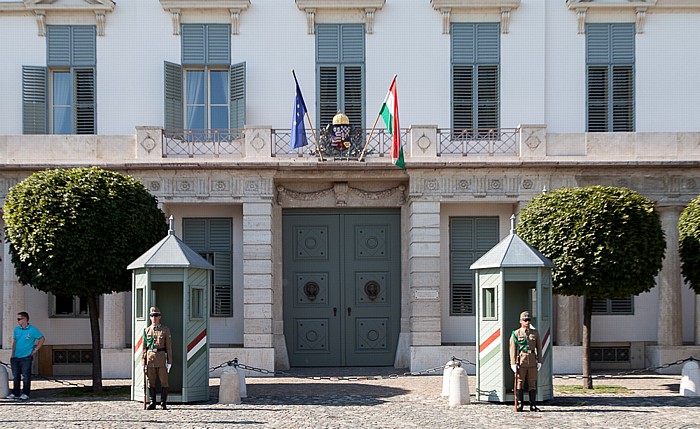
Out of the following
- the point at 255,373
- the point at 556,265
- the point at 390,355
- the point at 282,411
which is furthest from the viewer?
the point at 390,355

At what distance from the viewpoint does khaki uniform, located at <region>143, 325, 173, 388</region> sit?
50.5 ft

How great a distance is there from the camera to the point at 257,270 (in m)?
21.5

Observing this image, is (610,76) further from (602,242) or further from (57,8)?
(57,8)

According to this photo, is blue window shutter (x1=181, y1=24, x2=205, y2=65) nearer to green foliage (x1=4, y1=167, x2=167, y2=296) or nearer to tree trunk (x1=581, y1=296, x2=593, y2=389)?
green foliage (x1=4, y1=167, x2=167, y2=296)

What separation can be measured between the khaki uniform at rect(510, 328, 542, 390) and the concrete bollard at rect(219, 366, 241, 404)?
466 cm

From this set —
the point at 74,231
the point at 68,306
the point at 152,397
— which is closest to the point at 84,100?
the point at 68,306

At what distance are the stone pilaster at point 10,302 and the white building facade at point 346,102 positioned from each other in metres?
0.66

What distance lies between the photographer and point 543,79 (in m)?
22.6

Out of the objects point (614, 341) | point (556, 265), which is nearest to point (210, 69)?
point (556, 265)

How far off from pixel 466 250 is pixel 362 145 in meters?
3.50

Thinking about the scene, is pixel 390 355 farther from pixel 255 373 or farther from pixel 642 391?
pixel 642 391

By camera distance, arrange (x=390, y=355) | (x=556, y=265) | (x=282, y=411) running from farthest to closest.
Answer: (x=390, y=355) < (x=556, y=265) < (x=282, y=411)

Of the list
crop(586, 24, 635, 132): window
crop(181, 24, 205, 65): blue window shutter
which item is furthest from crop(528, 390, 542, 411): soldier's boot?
crop(181, 24, 205, 65): blue window shutter

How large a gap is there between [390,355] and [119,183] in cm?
813
